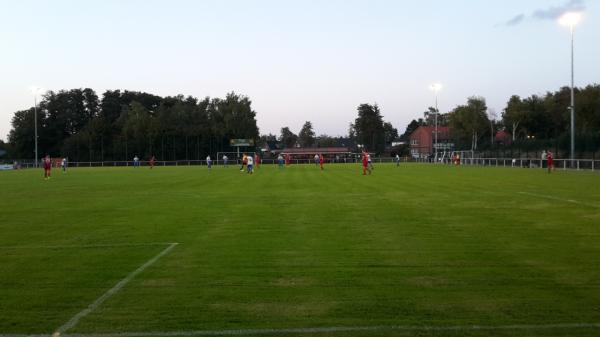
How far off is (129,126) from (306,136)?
323ft

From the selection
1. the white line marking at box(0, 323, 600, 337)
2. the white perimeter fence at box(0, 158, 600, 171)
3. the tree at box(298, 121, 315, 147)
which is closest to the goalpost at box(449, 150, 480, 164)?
the white perimeter fence at box(0, 158, 600, 171)

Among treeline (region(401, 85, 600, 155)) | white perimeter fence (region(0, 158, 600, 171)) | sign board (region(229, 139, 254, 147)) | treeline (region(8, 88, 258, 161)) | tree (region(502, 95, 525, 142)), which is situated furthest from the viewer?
sign board (region(229, 139, 254, 147))

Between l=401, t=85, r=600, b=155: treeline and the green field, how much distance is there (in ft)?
130

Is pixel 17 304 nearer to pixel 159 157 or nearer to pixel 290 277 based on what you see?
pixel 290 277

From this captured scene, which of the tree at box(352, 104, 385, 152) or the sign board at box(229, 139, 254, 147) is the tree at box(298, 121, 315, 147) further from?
the sign board at box(229, 139, 254, 147)

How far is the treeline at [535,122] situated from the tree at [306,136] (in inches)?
3113

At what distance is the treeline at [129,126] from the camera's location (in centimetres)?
9719

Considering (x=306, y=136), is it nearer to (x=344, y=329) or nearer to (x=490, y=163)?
(x=490, y=163)

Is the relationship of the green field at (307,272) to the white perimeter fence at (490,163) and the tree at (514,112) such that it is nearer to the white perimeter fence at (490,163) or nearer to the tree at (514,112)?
the white perimeter fence at (490,163)

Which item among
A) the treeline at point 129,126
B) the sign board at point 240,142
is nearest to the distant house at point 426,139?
the treeline at point 129,126

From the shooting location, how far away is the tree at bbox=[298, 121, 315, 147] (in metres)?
193

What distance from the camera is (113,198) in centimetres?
2034

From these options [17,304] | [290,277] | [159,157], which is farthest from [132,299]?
[159,157]

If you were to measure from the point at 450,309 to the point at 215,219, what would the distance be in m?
8.50
